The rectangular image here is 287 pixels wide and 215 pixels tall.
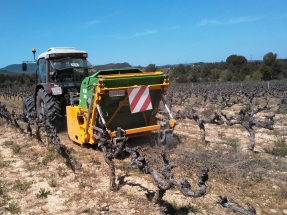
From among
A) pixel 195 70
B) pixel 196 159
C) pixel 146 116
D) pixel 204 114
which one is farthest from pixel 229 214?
pixel 195 70

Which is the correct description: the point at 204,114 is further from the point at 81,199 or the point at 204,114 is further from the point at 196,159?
the point at 81,199

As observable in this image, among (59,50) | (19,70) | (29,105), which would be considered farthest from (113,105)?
(19,70)

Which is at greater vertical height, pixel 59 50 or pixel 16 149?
pixel 59 50

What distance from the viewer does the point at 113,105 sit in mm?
6523

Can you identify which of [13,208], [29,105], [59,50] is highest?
[59,50]

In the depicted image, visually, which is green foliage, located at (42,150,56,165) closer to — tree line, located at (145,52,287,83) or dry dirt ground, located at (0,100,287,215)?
dry dirt ground, located at (0,100,287,215)

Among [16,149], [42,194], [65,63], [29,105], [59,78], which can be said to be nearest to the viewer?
[42,194]

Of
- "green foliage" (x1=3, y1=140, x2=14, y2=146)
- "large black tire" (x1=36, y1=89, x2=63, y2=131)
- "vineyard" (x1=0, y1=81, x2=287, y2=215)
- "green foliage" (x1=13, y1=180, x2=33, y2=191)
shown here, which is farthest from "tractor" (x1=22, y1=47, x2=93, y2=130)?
"green foliage" (x1=13, y1=180, x2=33, y2=191)

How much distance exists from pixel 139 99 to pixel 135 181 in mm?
2004

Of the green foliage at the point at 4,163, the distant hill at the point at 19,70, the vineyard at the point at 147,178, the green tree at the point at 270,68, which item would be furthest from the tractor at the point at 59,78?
the green tree at the point at 270,68

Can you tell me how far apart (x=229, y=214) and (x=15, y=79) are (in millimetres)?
50610

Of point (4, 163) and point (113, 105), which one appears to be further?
point (113, 105)

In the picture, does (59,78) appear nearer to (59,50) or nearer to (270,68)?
(59,50)

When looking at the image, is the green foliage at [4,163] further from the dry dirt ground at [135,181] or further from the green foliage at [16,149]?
the green foliage at [16,149]
